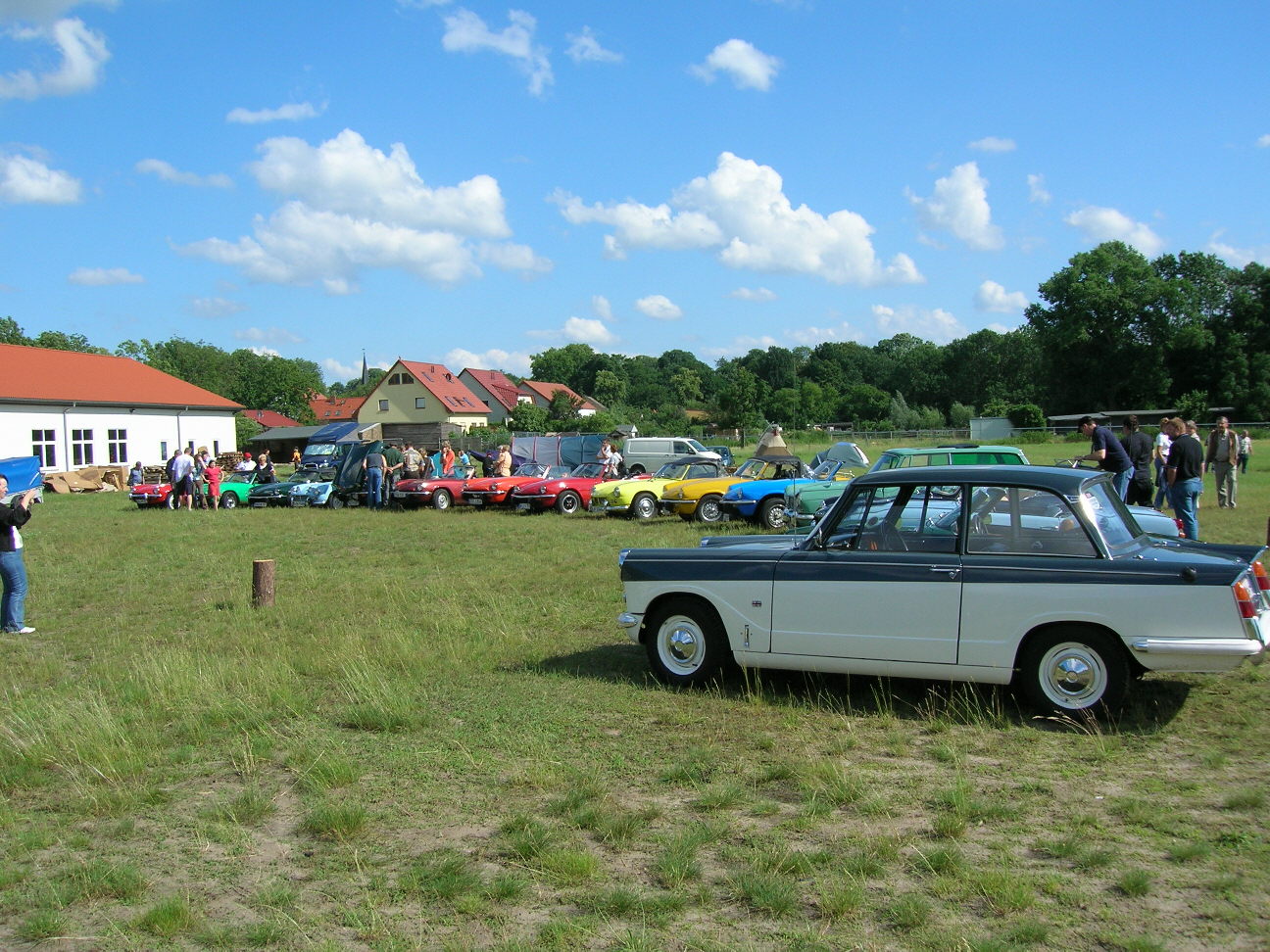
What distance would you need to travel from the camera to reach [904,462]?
14.1 metres

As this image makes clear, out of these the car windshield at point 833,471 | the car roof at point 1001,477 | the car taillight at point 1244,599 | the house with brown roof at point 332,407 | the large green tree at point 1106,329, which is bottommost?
the car taillight at point 1244,599

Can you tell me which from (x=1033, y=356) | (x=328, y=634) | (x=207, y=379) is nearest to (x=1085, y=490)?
(x=328, y=634)

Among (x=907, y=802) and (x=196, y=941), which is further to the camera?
(x=907, y=802)

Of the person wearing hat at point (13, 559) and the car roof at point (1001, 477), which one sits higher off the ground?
the car roof at point (1001, 477)

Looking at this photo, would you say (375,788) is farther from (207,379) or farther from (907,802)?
(207,379)

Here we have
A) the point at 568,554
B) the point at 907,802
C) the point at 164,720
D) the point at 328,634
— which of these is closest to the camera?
the point at 907,802

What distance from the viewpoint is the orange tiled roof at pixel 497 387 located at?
87.1 m

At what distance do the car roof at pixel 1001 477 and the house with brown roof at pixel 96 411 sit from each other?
1640 inches

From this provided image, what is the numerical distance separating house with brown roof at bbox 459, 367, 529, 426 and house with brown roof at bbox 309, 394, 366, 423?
12399 millimetres

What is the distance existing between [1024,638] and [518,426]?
64.5 metres

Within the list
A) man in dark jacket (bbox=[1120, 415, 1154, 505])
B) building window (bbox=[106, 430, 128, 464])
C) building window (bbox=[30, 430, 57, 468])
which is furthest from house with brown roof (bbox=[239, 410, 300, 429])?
man in dark jacket (bbox=[1120, 415, 1154, 505])

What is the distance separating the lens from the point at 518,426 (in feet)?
227

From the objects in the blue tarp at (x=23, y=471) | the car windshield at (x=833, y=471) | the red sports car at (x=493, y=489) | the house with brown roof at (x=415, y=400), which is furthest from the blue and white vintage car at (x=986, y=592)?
the house with brown roof at (x=415, y=400)

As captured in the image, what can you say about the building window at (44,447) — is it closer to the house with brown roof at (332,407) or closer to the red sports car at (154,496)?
the red sports car at (154,496)
